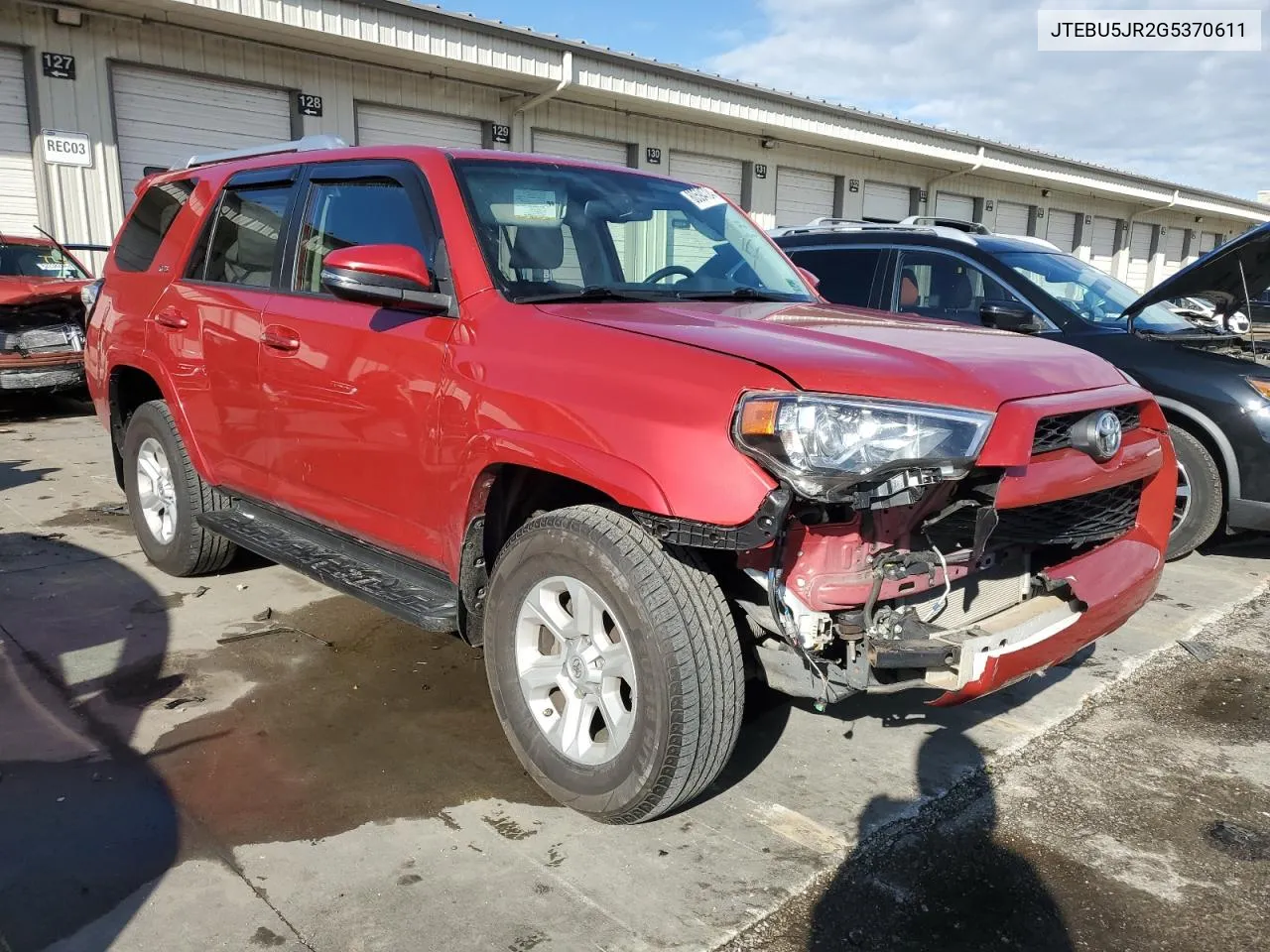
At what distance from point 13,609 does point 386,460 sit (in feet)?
7.47

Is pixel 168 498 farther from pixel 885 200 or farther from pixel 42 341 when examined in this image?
pixel 885 200

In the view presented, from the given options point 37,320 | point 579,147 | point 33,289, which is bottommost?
point 37,320

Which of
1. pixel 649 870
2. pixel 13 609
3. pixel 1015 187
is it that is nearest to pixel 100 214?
pixel 13 609

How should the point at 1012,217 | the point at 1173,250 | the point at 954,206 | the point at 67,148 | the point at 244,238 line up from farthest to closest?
the point at 1173,250 → the point at 1012,217 → the point at 954,206 → the point at 67,148 → the point at 244,238

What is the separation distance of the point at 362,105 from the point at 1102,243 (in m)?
24.1

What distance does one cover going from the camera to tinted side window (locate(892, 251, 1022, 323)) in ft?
19.5

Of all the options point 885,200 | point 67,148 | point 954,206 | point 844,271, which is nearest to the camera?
point 844,271

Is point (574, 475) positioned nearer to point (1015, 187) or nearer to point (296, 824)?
point (296, 824)

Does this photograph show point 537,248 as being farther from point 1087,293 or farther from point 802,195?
point 802,195

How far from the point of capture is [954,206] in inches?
879

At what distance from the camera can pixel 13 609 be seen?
4.21 metres

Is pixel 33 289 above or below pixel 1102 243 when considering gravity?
below

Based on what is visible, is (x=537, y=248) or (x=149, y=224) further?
(x=149, y=224)

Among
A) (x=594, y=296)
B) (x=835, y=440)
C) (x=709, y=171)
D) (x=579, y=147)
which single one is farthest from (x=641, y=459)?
(x=709, y=171)
